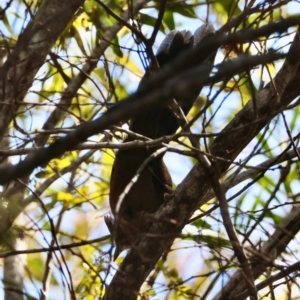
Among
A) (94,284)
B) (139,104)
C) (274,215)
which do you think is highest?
(274,215)

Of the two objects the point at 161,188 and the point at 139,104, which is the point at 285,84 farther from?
the point at 161,188

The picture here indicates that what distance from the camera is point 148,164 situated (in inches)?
138

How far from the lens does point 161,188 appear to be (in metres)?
4.65

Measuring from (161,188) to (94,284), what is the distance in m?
1.19

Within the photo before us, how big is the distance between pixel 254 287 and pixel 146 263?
0.73 m

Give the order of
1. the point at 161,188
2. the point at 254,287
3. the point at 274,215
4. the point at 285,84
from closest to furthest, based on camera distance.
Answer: the point at 254,287
the point at 285,84
the point at 274,215
the point at 161,188

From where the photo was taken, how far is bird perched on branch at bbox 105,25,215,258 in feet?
11.1

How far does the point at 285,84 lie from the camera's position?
2727 millimetres

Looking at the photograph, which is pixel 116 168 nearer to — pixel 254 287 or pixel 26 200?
pixel 26 200

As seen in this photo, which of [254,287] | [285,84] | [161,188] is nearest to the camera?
[254,287]

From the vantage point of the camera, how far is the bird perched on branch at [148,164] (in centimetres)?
339

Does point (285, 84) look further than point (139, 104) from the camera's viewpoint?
Yes

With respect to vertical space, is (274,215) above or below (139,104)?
above

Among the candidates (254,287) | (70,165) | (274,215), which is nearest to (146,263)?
(254,287)
